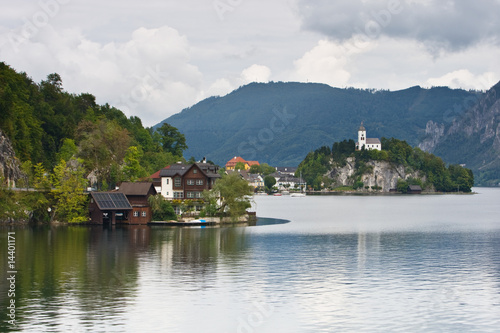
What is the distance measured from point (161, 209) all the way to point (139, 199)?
3371 mm

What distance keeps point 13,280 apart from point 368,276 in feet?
83.0

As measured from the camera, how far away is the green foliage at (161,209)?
288 ft

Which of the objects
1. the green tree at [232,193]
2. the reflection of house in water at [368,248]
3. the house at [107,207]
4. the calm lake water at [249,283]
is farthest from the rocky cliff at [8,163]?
the reflection of house in water at [368,248]

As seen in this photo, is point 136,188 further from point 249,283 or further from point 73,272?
point 249,283

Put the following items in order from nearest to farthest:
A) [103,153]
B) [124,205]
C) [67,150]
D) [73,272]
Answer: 1. [73,272]
2. [124,205]
3. [103,153]
4. [67,150]

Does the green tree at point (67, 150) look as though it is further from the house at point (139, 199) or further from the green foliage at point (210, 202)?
the green foliage at point (210, 202)

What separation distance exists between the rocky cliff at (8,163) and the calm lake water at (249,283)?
17.5 m

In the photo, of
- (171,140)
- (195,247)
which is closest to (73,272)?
(195,247)

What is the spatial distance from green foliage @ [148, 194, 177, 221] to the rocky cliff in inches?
774

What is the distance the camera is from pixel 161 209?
88.4 m

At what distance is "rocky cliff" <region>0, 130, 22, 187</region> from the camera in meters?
88.2

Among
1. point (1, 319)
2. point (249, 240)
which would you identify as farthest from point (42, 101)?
point (1, 319)

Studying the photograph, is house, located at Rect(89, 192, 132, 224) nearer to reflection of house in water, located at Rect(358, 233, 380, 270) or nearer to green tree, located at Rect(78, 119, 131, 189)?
green tree, located at Rect(78, 119, 131, 189)

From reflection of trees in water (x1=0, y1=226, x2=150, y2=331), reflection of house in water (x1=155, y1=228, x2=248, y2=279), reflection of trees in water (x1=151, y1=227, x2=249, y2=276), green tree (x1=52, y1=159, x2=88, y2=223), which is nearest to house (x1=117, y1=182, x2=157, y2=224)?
green tree (x1=52, y1=159, x2=88, y2=223)
